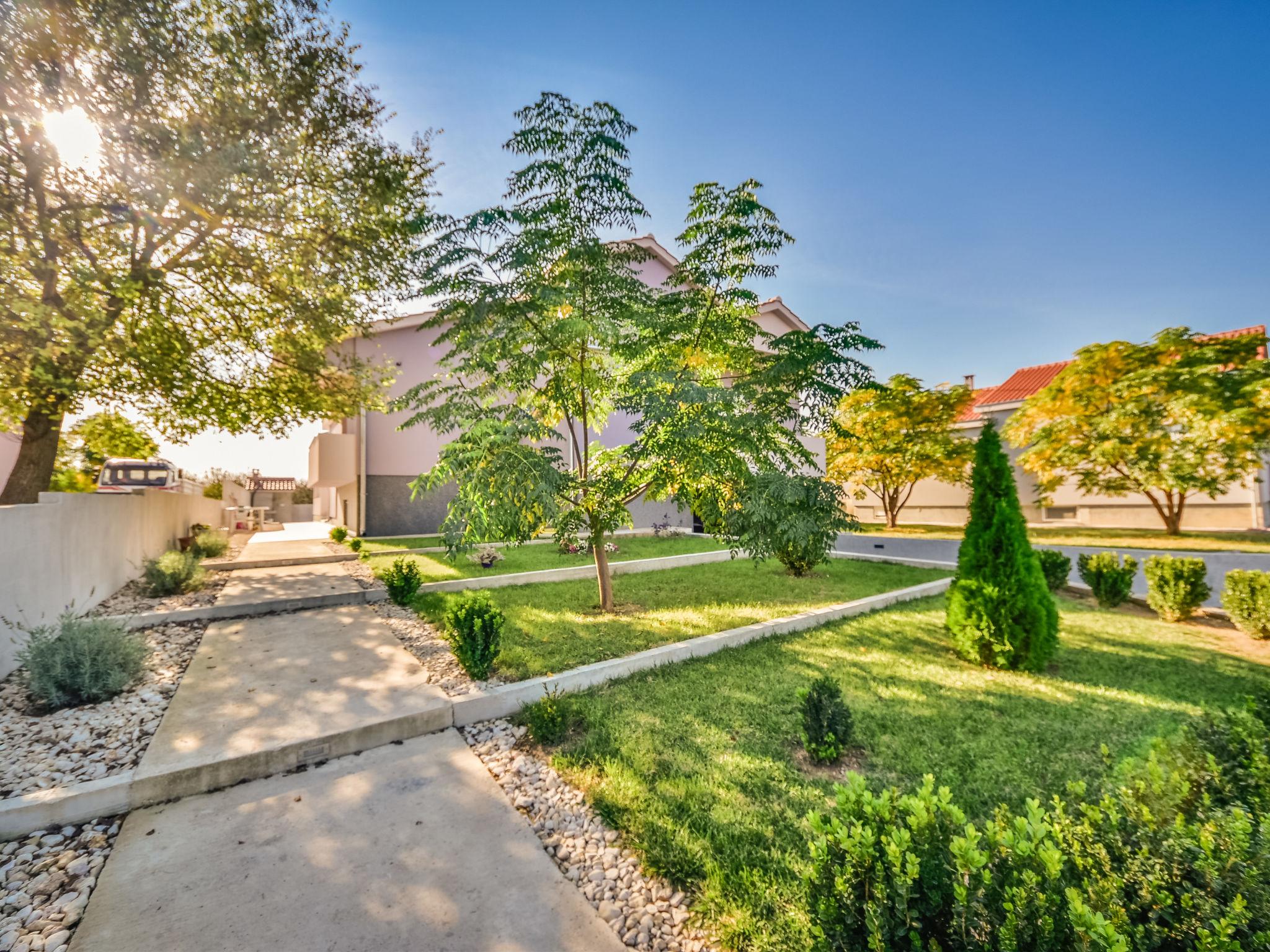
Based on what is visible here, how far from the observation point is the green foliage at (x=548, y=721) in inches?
153

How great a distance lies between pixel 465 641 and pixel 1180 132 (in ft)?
43.9

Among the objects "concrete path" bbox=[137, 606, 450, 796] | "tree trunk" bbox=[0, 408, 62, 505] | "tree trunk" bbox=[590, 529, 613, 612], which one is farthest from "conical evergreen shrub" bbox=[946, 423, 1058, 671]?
"tree trunk" bbox=[0, 408, 62, 505]

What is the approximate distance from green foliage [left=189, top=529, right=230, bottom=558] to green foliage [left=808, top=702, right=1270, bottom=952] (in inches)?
570

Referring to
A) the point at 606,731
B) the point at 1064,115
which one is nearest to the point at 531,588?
the point at 606,731

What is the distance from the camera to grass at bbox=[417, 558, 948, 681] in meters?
5.75

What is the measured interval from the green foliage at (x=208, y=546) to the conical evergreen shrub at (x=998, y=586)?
1517 centimetres

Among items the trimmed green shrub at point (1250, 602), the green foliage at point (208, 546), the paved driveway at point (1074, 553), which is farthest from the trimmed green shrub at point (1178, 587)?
the green foliage at point (208, 546)

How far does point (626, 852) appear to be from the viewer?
2729 millimetres

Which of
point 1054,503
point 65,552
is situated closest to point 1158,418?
point 1054,503

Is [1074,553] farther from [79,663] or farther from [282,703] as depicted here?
[79,663]

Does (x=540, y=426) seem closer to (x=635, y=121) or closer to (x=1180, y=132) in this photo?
(x=635, y=121)

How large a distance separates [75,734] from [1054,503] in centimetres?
3135

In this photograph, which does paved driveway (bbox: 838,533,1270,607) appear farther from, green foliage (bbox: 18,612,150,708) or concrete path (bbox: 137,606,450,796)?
green foliage (bbox: 18,612,150,708)

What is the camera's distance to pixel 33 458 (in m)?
8.37
